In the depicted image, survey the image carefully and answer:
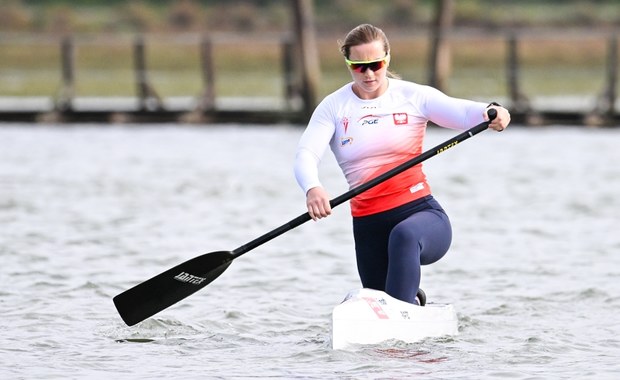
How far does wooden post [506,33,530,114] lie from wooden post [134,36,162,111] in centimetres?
548

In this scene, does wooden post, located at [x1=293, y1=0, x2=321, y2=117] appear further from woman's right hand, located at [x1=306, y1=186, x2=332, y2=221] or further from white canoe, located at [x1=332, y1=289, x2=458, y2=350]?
woman's right hand, located at [x1=306, y1=186, x2=332, y2=221]

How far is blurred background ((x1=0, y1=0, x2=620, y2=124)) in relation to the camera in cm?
3575

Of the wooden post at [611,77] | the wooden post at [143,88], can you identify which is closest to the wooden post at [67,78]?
the wooden post at [143,88]

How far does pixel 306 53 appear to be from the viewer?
2509 cm

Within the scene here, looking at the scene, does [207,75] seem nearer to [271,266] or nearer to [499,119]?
[271,266]

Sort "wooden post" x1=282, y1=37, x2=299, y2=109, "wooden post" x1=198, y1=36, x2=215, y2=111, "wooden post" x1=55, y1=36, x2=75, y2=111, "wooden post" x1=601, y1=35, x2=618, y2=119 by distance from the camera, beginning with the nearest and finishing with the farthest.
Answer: "wooden post" x1=601, y1=35, x2=618, y2=119
"wooden post" x1=198, y1=36, x2=215, y2=111
"wooden post" x1=282, y1=37, x2=299, y2=109
"wooden post" x1=55, y1=36, x2=75, y2=111

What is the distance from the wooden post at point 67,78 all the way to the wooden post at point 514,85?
22.2 feet

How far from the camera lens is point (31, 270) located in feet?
38.5

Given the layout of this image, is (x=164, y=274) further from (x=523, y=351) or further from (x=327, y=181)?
(x=327, y=181)

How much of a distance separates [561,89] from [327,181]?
62.8 feet

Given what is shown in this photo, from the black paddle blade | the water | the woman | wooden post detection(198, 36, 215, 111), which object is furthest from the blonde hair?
wooden post detection(198, 36, 215, 111)

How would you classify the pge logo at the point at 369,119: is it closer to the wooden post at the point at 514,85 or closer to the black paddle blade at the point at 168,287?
the black paddle blade at the point at 168,287

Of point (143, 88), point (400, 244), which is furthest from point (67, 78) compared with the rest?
point (400, 244)

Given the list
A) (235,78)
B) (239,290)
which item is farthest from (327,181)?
(235,78)
